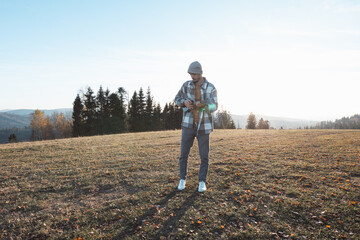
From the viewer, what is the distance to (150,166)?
818 centimetres

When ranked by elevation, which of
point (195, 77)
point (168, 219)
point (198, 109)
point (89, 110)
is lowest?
point (168, 219)

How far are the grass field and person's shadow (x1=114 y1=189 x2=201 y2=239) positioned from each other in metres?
0.02

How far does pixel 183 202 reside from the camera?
184 inches

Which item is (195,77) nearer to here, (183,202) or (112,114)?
(183,202)

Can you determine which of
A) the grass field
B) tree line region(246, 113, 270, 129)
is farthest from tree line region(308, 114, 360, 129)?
the grass field

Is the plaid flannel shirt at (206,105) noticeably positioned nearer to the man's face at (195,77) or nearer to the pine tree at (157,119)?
the man's face at (195,77)

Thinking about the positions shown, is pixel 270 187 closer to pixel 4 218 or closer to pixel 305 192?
pixel 305 192

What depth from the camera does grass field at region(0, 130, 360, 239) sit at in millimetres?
3652

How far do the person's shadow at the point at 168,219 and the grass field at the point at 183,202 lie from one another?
0.02m

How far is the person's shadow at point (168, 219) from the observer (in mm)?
3596

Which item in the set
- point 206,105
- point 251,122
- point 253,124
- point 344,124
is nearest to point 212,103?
point 206,105

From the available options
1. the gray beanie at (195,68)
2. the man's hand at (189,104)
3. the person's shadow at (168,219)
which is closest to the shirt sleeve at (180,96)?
the man's hand at (189,104)

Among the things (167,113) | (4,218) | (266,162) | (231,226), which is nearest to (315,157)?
(266,162)

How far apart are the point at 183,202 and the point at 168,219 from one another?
2.46 feet
